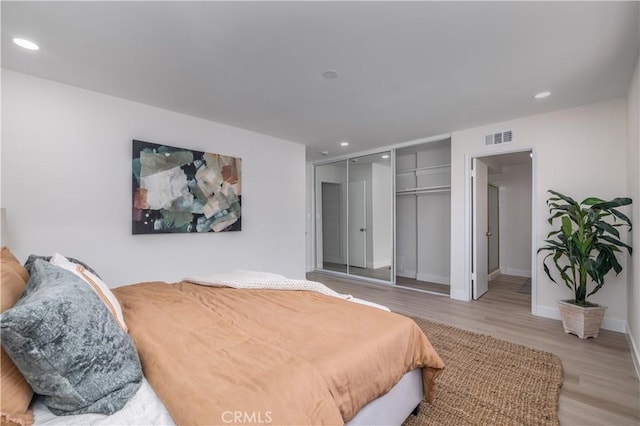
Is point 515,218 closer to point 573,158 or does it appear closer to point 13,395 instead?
point 573,158

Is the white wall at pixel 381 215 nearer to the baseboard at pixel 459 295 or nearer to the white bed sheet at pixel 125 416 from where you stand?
the baseboard at pixel 459 295

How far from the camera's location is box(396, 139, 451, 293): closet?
5.26 m

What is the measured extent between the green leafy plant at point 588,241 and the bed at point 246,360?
2.39m

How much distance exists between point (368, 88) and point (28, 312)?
2.83m

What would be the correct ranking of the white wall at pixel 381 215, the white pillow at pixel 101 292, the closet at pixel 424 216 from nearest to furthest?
1. the white pillow at pixel 101 292
2. the closet at pixel 424 216
3. the white wall at pixel 381 215

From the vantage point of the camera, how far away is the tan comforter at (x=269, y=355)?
0.99m

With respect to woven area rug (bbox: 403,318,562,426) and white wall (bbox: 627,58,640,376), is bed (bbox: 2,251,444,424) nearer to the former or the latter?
woven area rug (bbox: 403,318,562,426)

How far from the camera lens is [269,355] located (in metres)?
1.25

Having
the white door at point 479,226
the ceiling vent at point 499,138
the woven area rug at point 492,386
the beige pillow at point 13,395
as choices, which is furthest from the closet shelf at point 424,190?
the beige pillow at point 13,395

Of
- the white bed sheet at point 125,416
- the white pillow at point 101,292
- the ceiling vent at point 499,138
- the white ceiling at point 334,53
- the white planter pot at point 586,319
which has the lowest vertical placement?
the white planter pot at point 586,319

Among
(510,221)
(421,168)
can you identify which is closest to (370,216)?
(421,168)

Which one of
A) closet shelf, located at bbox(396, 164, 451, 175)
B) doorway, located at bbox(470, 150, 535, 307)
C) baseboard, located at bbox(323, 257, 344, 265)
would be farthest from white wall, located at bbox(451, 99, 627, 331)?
baseboard, located at bbox(323, 257, 344, 265)

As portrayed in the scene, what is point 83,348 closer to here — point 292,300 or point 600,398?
point 292,300

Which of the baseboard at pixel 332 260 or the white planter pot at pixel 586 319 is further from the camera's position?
the baseboard at pixel 332 260
